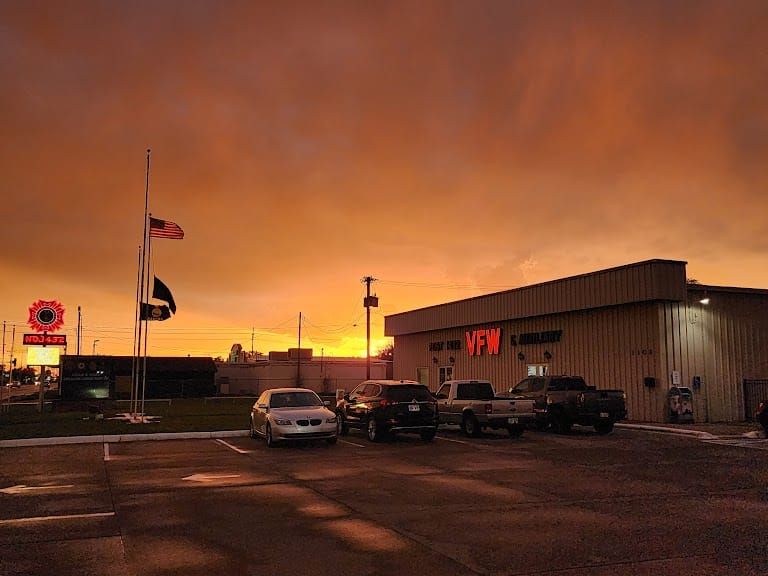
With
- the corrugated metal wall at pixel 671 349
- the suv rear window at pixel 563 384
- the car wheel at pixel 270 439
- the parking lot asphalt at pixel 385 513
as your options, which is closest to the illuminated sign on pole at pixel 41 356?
the parking lot asphalt at pixel 385 513

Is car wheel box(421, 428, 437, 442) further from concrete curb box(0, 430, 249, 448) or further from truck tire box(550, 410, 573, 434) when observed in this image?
concrete curb box(0, 430, 249, 448)

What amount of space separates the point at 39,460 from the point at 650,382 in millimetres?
20499

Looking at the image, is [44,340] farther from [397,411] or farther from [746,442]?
[746,442]

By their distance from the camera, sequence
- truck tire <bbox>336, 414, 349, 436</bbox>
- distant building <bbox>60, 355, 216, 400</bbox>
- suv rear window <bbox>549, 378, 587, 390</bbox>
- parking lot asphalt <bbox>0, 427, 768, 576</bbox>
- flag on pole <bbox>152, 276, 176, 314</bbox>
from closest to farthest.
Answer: parking lot asphalt <bbox>0, 427, 768, 576</bbox>, truck tire <bbox>336, 414, 349, 436</bbox>, suv rear window <bbox>549, 378, 587, 390</bbox>, flag on pole <bbox>152, 276, 176, 314</bbox>, distant building <bbox>60, 355, 216, 400</bbox>

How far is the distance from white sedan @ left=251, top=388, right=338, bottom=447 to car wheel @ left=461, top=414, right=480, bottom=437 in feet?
15.8

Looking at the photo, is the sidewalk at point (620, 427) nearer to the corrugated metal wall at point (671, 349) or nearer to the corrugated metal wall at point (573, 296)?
the corrugated metal wall at point (671, 349)

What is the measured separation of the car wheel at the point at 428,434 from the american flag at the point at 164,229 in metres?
14.2

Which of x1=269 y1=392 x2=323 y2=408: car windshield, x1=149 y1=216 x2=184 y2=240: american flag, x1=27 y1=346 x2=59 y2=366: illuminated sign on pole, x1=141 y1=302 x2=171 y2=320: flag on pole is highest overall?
x1=149 y1=216 x2=184 y2=240: american flag

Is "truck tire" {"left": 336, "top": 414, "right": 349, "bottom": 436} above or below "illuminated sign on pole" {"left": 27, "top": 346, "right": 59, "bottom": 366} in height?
below

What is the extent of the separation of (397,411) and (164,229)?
13.8 meters

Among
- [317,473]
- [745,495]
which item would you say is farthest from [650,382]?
[317,473]

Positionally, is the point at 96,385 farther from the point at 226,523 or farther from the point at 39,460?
the point at 226,523

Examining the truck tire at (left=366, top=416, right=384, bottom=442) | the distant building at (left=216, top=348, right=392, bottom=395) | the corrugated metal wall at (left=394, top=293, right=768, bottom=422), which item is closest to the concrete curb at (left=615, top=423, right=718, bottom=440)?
the corrugated metal wall at (left=394, top=293, right=768, bottom=422)

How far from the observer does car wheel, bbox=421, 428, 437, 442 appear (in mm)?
19141
